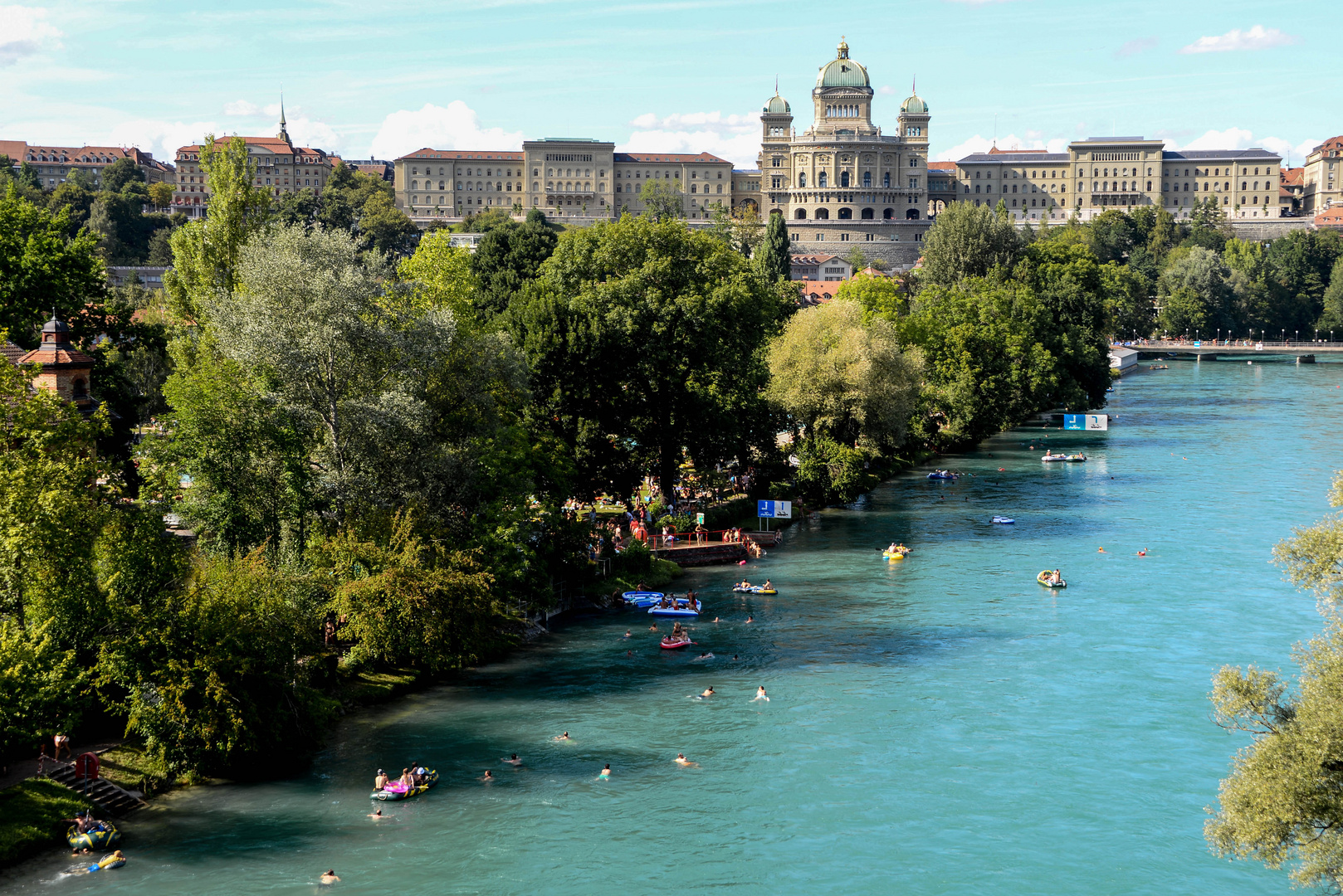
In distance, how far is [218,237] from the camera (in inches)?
1731

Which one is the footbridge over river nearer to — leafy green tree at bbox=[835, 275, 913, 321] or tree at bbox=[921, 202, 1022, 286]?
tree at bbox=[921, 202, 1022, 286]

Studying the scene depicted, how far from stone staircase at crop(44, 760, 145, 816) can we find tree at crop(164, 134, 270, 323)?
19.7 meters

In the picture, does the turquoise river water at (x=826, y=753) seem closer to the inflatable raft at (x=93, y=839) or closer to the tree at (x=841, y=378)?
the inflatable raft at (x=93, y=839)

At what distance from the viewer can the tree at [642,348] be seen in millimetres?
49031

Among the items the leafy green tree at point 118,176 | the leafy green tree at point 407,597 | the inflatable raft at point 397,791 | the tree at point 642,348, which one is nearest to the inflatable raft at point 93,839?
the inflatable raft at point 397,791

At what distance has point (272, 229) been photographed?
141ft

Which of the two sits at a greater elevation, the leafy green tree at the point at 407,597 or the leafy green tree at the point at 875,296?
the leafy green tree at the point at 875,296

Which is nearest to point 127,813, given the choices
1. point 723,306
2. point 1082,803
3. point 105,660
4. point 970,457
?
point 105,660

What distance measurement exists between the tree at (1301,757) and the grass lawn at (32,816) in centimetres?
2164

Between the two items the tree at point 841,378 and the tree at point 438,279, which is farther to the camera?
the tree at point 841,378

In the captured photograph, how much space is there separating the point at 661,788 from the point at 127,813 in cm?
1146

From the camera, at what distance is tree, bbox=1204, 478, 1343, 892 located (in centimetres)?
1869

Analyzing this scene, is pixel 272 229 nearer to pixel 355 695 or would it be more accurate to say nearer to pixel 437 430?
pixel 437 430

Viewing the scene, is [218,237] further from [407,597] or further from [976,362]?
[976,362]
